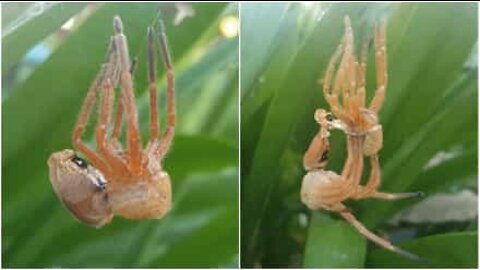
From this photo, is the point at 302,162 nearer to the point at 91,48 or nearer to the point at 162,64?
the point at 162,64

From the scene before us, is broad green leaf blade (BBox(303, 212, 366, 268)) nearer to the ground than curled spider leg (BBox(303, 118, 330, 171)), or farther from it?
nearer to the ground

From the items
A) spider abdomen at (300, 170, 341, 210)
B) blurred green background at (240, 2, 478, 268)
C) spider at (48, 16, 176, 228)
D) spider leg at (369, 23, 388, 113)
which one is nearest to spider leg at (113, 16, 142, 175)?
spider at (48, 16, 176, 228)

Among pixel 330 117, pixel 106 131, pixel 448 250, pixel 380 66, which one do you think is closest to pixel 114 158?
pixel 106 131

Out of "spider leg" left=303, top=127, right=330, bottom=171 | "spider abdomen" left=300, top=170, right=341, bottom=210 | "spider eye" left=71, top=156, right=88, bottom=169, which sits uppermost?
"spider eye" left=71, top=156, right=88, bottom=169

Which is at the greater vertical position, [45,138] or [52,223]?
[45,138]

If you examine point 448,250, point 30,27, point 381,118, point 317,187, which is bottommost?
point 448,250

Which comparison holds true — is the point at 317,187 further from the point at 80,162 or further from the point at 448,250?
the point at 80,162

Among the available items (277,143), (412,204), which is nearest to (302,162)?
(277,143)

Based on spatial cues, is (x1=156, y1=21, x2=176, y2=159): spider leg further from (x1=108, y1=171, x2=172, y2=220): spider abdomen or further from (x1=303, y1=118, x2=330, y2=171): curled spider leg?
(x1=303, y1=118, x2=330, y2=171): curled spider leg
